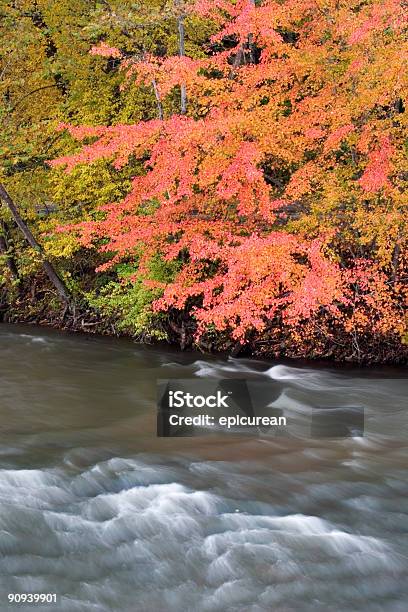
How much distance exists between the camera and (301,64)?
10.9 metres

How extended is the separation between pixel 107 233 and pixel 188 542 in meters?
8.40

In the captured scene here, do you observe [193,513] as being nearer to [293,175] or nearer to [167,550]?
[167,550]

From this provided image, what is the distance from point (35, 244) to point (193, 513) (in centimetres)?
1104

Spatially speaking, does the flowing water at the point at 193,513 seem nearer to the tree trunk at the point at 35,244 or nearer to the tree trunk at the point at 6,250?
the tree trunk at the point at 35,244

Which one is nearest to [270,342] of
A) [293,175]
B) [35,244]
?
[293,175]

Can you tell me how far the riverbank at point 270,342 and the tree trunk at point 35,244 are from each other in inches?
16.5

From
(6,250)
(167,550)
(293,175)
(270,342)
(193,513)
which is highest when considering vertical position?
(293,175)

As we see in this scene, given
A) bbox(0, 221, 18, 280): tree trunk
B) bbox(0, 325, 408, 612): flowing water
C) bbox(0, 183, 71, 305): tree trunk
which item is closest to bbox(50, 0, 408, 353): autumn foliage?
bbox(0, 325, 408, 612): flowing water

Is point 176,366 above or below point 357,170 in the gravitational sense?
below

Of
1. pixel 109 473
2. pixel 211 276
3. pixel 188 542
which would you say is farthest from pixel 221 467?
pixel 211 276

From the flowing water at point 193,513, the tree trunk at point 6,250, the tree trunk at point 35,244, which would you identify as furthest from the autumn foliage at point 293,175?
the tree trunk at point 6,250

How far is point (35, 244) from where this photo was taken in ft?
50.9

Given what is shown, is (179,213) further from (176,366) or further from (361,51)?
(361,51)

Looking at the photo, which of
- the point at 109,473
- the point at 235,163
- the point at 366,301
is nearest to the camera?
the point at 109,473
